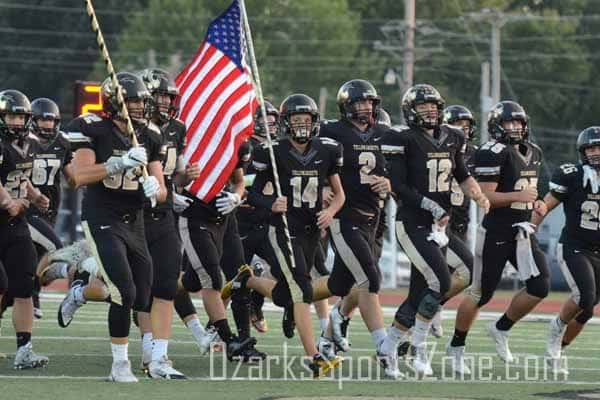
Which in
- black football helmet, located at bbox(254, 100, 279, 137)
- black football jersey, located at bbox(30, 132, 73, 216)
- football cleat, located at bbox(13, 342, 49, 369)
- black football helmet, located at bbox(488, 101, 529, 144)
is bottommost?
football cleat, located at bbox(13, 342, 49, 369)

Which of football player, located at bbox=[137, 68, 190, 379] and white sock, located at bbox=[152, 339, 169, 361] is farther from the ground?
football player, located at bbox=[137, 68, 190, 379]

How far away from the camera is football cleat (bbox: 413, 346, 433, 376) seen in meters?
12.0

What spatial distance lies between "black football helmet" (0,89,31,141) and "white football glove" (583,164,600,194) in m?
4.16

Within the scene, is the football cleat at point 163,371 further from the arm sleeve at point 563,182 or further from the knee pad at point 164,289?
the arm sleeve at point 563,182

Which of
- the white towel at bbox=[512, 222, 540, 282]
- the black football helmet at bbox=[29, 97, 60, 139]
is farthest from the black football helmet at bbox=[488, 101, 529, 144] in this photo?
the black football helmet at bbox=[29, 97, 60, 139]

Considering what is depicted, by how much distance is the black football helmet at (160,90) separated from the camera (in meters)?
12.3

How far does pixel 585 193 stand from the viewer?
1278 centimetres


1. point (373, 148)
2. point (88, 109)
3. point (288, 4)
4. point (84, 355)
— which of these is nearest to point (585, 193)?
point (373, 148)

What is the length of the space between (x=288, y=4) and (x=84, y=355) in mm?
50761

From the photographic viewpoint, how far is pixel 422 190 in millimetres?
12227

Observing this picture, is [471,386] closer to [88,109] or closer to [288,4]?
[88,109]

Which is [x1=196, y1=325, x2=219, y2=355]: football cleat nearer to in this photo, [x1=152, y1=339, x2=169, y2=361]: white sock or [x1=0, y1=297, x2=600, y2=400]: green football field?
[x1=0, y1=297, x2=600, y2=400]: green football field

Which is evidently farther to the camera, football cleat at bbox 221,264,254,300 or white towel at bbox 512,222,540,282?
football cleat at bbox 221,264,254,300

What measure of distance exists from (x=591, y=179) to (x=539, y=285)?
890mm
